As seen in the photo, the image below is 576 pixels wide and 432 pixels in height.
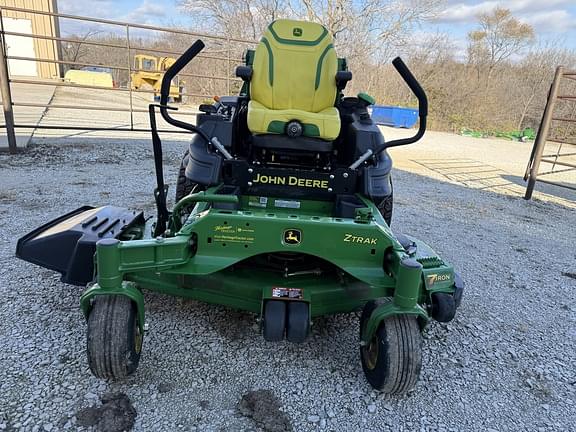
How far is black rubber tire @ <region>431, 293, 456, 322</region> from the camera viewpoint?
88.6 inches

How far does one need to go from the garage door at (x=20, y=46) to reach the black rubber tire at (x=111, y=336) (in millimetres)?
19425

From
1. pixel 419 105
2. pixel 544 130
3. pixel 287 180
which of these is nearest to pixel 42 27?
pixel 544 130

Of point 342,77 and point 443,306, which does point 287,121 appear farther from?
point 443,306

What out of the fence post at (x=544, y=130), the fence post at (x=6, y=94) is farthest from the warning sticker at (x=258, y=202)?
the fence post at (x=544, y=130)

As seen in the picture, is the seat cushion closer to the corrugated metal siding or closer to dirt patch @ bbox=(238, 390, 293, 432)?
dirt patch @ bbox=(238, 390, 293, 432)

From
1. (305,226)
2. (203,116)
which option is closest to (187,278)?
(305,226)

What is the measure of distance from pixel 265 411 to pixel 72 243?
1.43 meters

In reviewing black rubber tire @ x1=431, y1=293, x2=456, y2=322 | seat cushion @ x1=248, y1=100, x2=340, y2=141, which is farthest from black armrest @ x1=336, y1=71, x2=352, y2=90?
black rubber tire @ x1=431, y1=293, x2=456, y2=322

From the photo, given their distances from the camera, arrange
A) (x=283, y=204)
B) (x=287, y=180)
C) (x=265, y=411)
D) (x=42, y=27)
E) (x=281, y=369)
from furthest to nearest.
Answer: (x=42, y=27), (x=283, y=204), (x=287, y=180), (x=281, y=369), (x=265, y=411)

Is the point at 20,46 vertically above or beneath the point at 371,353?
above

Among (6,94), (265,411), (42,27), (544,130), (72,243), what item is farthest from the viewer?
(42,27)

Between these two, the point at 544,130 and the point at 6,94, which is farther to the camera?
the point at 544,130

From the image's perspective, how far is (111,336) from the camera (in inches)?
76.5

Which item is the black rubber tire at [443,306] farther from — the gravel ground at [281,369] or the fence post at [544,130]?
the fence post at [544,130]
